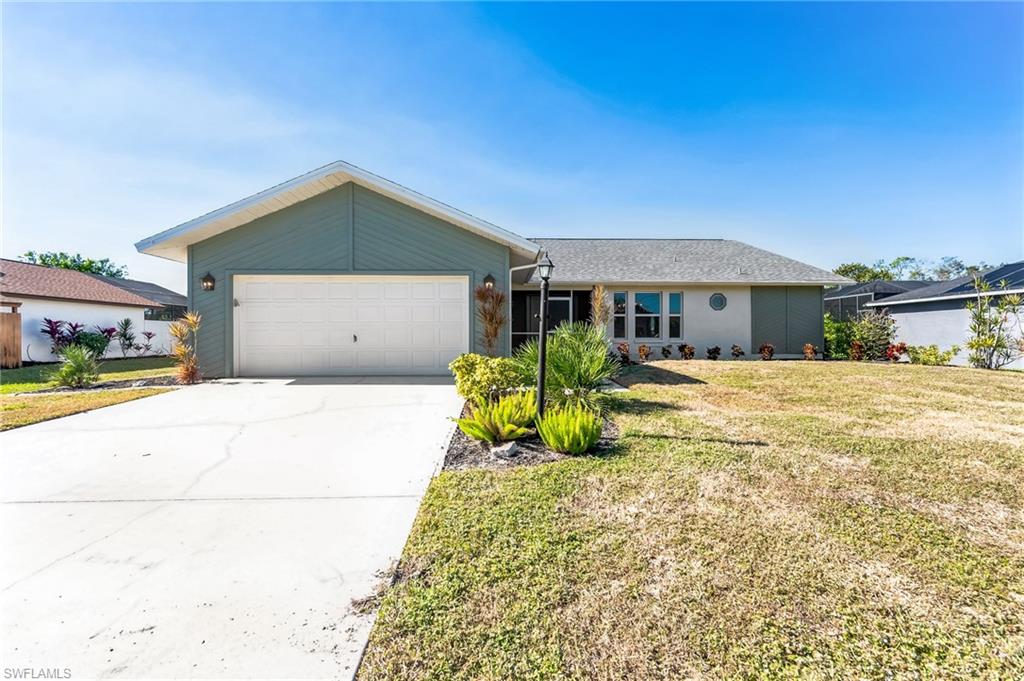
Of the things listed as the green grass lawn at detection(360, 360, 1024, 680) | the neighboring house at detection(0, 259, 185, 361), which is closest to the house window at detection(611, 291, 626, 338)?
the green grass lawn at detection(360, 360, 1024, 680)

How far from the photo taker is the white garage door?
9547mm

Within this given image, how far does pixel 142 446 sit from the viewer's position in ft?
14.8

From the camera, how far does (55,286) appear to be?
49.2ft

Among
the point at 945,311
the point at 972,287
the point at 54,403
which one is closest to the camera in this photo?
the point at 54,403

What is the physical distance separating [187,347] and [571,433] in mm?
9213

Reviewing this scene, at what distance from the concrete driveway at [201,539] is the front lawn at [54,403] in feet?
2.05

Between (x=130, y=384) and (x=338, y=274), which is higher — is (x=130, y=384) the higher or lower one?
the lower one

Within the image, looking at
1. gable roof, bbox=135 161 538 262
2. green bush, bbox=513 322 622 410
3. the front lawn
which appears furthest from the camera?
gable roof, bbox=135 161 538 262

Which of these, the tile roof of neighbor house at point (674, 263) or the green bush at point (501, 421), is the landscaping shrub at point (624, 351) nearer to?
the tile roof of neighbor house at point (674, 263)

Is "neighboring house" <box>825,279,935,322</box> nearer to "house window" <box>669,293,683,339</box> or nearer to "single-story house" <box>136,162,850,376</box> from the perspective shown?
"house window" <box>669,293,683,339</box>

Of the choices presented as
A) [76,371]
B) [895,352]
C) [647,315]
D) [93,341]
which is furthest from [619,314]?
[93,341]

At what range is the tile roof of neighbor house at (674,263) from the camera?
43.8ft

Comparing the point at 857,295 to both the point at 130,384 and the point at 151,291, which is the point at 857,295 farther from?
the point at 151,291

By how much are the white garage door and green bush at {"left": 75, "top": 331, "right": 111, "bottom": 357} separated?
9.72 m
